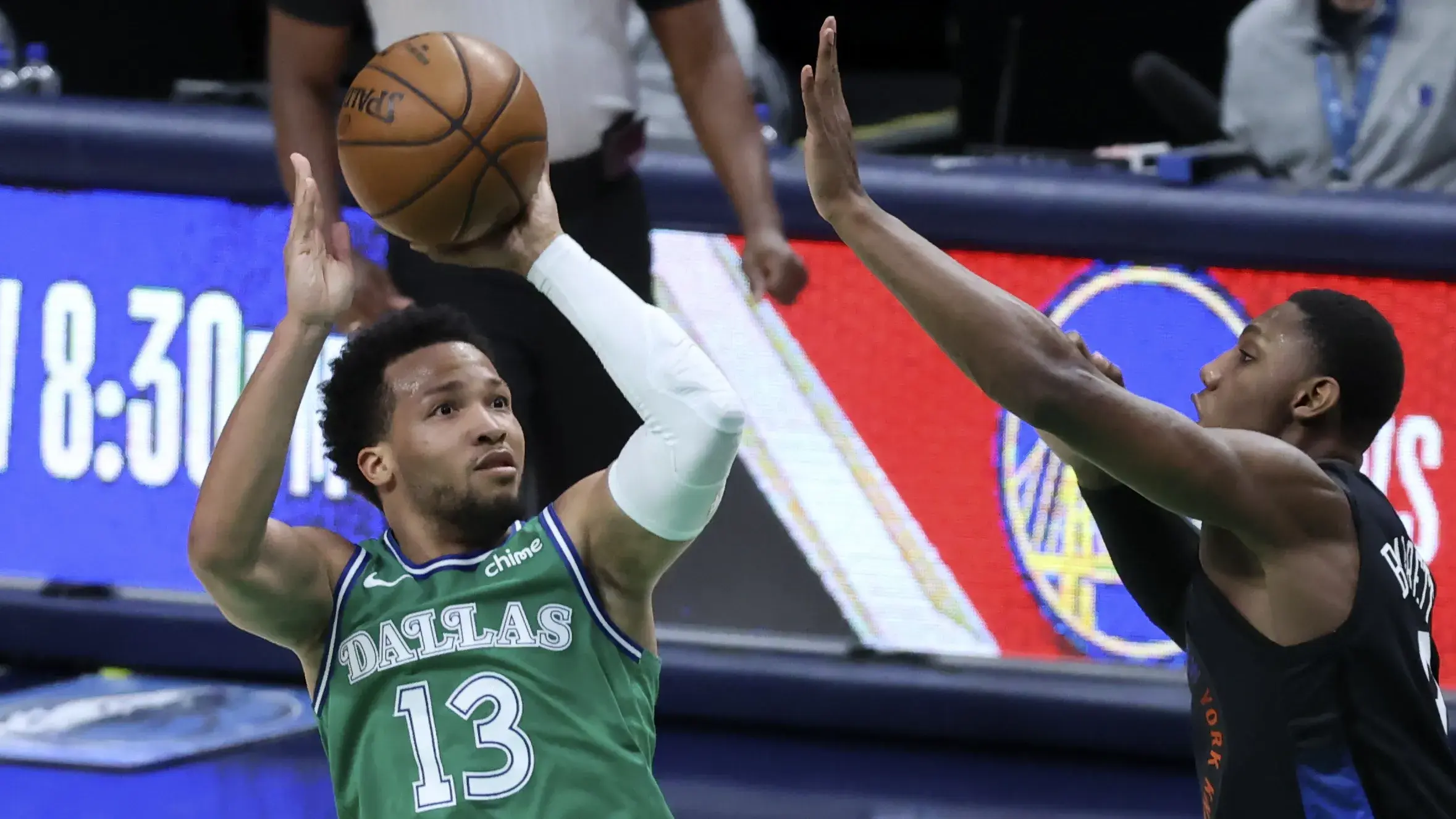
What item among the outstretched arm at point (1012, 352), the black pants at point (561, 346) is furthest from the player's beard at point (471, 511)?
the outstretched arm at point (1012, 352)

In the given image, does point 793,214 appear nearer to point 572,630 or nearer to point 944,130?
point 572,630

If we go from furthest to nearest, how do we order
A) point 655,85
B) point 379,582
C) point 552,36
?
1. point 655,85
2. point 552,36
3. point 379,582

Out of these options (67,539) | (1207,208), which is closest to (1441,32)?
(1207,208)

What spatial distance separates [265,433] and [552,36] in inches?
43.5

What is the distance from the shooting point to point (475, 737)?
2635mm

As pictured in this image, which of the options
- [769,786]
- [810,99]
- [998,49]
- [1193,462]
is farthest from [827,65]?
[998,49]

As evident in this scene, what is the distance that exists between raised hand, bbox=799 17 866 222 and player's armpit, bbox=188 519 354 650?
0.94 metres

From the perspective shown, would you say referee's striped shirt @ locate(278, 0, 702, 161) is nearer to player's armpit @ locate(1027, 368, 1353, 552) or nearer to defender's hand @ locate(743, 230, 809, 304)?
defender's hand @ locate(743, 230, 809, 304)

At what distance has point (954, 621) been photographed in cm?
434

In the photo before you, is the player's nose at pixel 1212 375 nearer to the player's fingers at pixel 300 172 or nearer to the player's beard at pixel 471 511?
the player's beard at pixel 471 511

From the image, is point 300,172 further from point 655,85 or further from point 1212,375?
point 655,85

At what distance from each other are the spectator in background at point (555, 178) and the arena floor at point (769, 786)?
3.33 ft

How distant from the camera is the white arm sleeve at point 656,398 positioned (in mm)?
2574

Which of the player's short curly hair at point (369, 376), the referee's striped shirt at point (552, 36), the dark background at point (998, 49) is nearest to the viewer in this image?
the player's short curly hair at point (369, 376)
